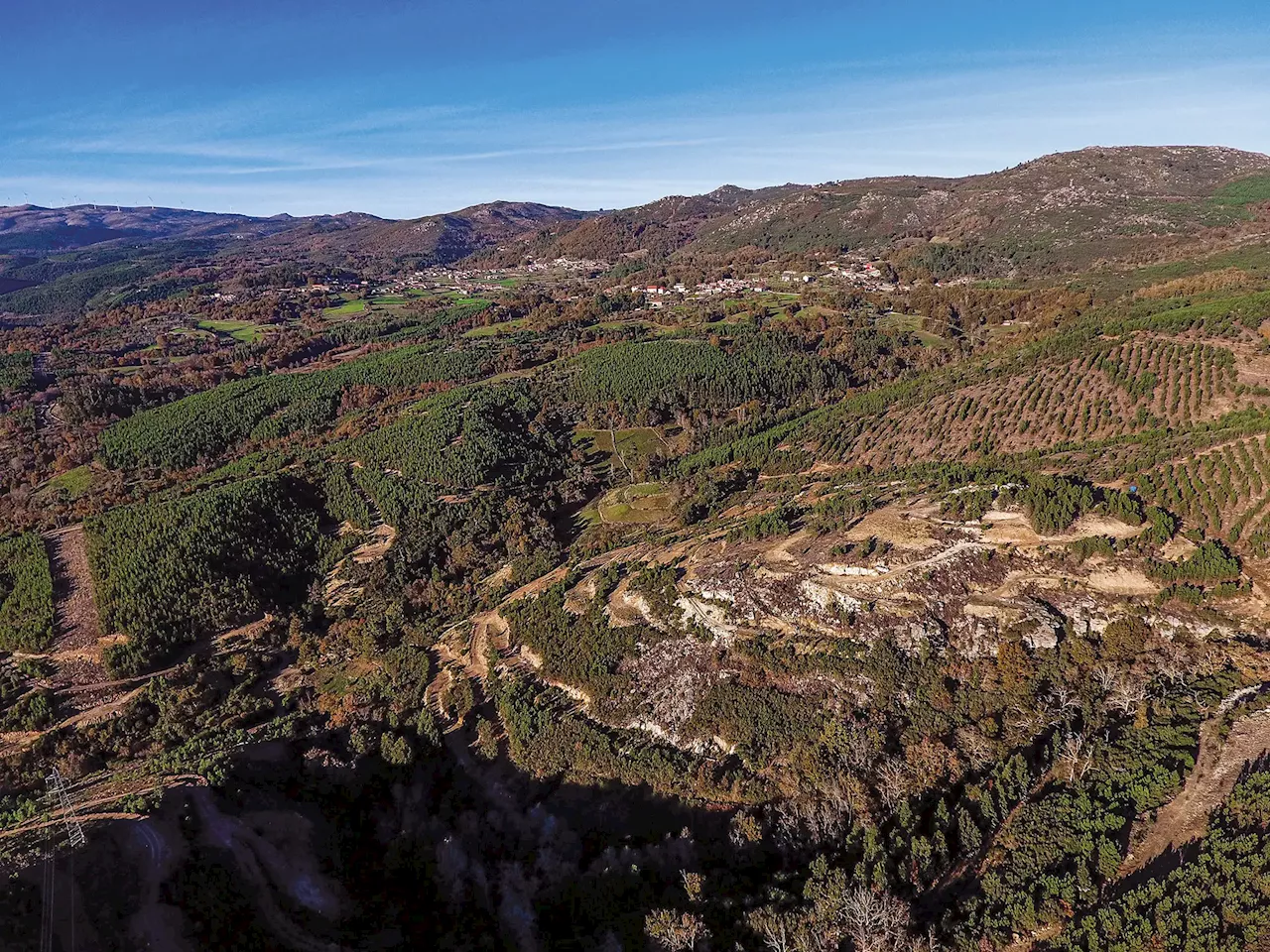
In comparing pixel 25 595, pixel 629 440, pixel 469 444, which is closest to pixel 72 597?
pixel 25 595

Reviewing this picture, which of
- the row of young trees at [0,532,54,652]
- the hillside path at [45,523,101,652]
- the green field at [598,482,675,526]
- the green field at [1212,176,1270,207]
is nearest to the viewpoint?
the row of young trees at [0,532,54,652]

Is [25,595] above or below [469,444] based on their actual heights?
below

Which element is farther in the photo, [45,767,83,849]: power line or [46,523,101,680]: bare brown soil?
[46,523,101,680]: bare brown soil

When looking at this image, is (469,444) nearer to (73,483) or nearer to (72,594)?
(72,594)

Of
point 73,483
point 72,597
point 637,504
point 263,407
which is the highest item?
point 263,407

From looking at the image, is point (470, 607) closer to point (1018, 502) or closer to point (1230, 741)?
point (1018, 502)

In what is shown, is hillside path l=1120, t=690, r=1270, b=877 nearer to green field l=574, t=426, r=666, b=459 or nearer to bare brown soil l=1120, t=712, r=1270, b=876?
bare brown soil l=1120, t=712, r=1270, b=876

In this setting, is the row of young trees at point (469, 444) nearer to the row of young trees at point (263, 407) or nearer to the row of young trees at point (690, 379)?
the row of young trees at point (690, 379)

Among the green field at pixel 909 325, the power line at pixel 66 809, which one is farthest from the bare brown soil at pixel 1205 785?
the green field at pixel 909 325

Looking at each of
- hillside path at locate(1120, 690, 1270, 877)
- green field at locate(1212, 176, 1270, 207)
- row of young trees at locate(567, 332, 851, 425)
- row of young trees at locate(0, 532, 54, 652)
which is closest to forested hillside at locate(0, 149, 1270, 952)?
hillside path at locate(1120, 690, 1270, 877)

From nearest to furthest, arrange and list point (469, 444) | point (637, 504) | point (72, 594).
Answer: point (72, 594)
point (637, 504)
point (469, 444)

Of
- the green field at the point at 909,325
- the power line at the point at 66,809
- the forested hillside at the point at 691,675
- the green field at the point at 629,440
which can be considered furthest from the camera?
the green field at the point at 909,325
